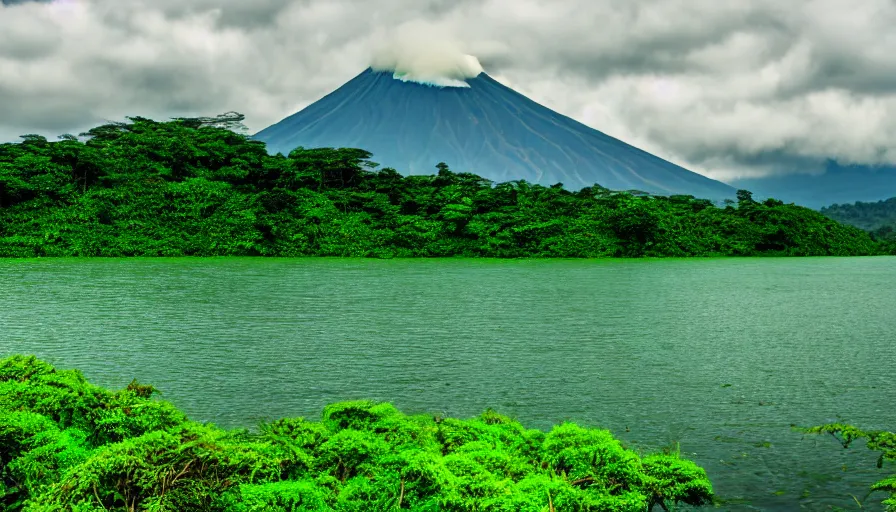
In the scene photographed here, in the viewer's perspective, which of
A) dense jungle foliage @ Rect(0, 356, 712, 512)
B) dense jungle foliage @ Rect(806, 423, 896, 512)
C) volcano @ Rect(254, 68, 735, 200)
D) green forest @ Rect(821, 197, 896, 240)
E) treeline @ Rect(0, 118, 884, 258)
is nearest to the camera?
dense jungle foliage @ Rect(0, 356, 712, 512)

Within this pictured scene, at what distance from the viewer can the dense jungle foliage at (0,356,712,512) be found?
455cm

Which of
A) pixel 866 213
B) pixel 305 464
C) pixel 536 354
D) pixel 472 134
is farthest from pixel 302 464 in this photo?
pixel 866 213

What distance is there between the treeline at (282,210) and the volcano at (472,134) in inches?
3027

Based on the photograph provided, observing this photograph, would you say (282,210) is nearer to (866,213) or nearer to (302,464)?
(302,464)

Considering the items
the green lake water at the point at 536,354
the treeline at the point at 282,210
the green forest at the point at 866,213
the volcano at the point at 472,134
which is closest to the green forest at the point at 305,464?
the green lake water at the point at 536,354

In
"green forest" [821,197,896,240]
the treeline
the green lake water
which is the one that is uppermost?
"green forest" [821,197,896,240]

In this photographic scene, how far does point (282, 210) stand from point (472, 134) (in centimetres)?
9933

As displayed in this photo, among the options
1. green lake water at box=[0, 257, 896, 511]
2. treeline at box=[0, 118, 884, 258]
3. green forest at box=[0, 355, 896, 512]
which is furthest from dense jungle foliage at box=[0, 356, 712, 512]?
treeline at box=[0, 118, 884, 258]

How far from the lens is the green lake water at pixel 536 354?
809cm

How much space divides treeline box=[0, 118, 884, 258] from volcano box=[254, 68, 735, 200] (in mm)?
76892

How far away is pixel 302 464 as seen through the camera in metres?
5.35

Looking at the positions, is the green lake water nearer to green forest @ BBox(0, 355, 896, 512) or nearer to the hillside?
green forest @ BBox(0, 355, 896, 512)

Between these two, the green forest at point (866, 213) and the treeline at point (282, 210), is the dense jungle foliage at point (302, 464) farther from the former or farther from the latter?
the green forest at point (866, 213)

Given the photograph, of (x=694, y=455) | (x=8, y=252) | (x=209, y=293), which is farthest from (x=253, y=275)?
(x=694, y=455)
